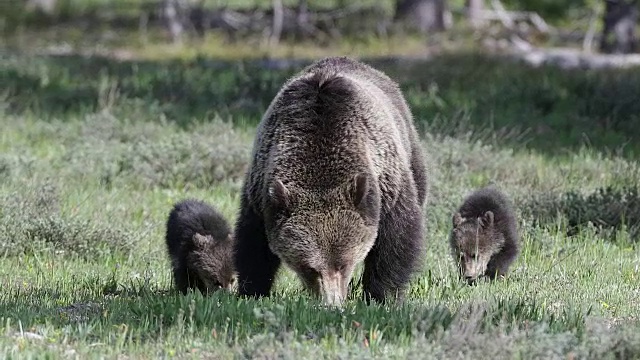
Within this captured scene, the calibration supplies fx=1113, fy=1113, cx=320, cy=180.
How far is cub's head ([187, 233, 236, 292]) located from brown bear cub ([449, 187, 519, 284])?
210cm

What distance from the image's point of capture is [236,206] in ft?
41.6

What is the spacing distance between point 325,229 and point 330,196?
0.75ft

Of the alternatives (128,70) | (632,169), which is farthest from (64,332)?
(128,70)

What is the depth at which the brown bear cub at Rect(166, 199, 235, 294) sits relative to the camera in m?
9.98

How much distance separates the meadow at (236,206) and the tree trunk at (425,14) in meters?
5.85

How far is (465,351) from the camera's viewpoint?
6.05 meters

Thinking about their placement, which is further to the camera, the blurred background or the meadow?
the blurred background

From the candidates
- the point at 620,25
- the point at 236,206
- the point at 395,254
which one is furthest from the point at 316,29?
the point at 395,254

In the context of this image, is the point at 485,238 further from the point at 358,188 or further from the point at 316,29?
the point at 316,29

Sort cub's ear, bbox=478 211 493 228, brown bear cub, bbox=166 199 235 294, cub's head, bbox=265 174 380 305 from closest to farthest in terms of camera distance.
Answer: cub's head, bbox=265 174 380 305, brown bear cub, bbox=166 199 235 294, cub's ear, bbox=478 211 493 228

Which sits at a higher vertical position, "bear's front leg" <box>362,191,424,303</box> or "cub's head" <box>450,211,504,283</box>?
"bear's front leg" <box>362,191,424,303</box>

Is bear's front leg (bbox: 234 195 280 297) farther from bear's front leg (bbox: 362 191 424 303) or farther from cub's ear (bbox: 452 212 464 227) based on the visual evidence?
cub's ear (bbox: 452 212 464 227)

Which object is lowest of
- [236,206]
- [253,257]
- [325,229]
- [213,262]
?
[236,206]

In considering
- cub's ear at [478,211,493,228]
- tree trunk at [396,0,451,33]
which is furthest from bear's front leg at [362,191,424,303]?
tree trunk at [396,0,451,33]
